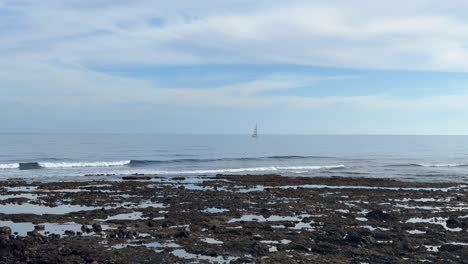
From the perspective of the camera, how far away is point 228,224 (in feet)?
73.9

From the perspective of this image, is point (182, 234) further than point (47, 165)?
No

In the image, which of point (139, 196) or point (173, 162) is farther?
point (173, 162)

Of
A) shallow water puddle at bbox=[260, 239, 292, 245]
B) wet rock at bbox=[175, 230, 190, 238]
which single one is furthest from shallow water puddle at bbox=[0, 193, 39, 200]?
shallow water puddle at bbox=[260, 239, 292, 245]

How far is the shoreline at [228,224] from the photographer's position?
55.3ft

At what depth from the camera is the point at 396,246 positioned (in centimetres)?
1828

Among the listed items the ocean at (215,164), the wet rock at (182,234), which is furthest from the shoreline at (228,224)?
the ocean at (215,164)

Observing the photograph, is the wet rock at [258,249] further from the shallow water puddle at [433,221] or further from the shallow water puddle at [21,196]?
the shallow water puddle at [21,196]

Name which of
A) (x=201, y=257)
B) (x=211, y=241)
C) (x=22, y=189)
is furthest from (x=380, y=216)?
(x=22, y=189)

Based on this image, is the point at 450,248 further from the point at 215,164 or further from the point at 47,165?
the point at 47,165

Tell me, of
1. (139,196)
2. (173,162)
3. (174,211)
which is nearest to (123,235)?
(174,211)

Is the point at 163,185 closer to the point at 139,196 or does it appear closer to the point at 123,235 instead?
the point at 139,196

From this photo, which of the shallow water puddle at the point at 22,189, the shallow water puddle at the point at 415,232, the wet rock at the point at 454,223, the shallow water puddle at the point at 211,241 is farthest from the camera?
the shallow water puddle at the point at 22,189

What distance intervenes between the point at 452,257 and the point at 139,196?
67.8ft

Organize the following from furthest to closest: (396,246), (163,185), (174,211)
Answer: (163,185), (174,211), (396,246)
